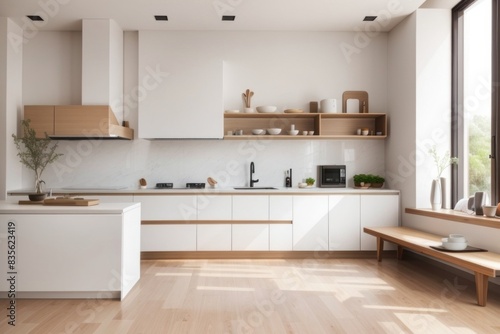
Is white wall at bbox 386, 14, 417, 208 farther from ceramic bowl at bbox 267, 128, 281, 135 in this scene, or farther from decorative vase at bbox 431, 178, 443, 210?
ceramic bowl at bbox 267, 128, 281, 135

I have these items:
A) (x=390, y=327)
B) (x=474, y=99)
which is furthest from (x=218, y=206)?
(x=474, y=99)

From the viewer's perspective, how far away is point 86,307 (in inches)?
130

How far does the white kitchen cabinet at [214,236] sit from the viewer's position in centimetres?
516

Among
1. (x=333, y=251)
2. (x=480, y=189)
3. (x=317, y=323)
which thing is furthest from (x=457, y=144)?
(x=317, y=323)

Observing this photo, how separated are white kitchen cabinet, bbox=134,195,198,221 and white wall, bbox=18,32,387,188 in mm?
579

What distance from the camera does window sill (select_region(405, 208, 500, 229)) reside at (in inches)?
147

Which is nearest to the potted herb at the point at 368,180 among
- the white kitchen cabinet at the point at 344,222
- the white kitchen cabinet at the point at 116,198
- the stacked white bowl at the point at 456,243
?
the white kitchen cabinet at the point at 344,222

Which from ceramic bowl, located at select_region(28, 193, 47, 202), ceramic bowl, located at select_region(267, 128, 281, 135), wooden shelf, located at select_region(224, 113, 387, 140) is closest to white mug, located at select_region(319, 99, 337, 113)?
wooden shelf, located at select_region(224, 113, 387, 140)

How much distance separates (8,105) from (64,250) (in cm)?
260

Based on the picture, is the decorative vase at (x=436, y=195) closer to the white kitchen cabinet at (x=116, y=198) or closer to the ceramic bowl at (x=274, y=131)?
the ceramic bowl at (x=274, y=131)

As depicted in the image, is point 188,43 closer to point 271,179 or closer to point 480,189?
point 271,179

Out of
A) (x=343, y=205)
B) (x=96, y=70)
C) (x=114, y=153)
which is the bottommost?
(x=343, y=205)

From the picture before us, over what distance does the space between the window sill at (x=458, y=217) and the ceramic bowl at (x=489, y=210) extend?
0.06m

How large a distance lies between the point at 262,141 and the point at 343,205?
1.36m
